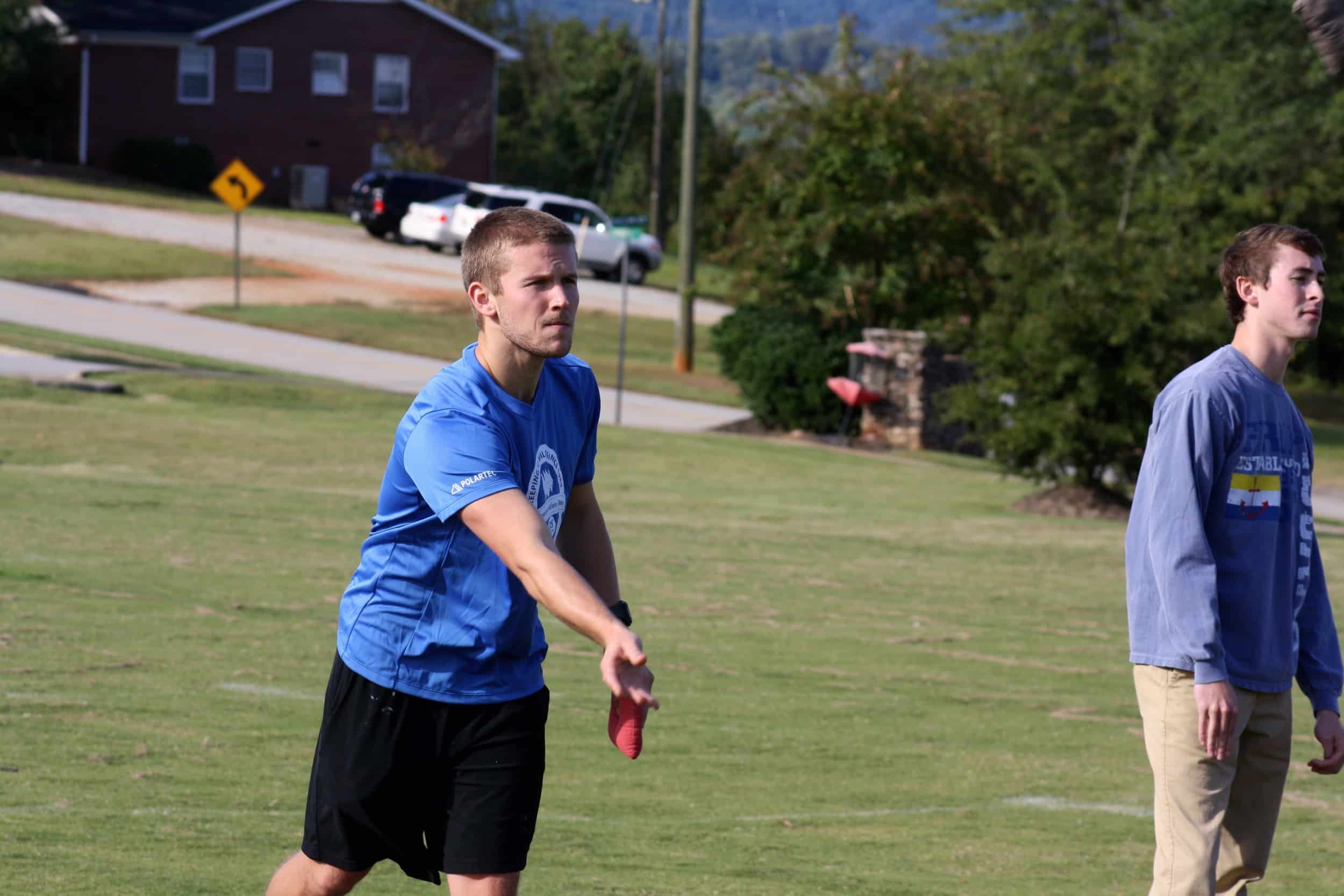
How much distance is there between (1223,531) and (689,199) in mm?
31754

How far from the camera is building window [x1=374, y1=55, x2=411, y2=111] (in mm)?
64188

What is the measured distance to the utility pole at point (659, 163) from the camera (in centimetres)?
6362

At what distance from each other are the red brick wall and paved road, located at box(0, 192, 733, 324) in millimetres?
8737

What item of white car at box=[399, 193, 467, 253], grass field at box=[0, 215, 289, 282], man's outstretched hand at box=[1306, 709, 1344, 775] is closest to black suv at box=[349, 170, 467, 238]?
→ white car at box=[399, 193, 467, 253]

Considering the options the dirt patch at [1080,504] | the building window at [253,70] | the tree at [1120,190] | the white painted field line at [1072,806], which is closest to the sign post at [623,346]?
the tree at [1120,190]

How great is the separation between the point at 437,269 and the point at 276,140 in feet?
59.6

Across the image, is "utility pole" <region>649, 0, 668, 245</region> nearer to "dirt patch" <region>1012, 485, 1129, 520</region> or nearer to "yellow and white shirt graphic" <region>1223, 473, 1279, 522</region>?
"dirt patch" <region>1012, 485, 1129, 520</region>

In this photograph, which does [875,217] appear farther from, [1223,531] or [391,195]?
[1223,531]

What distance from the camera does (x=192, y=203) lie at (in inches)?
2212

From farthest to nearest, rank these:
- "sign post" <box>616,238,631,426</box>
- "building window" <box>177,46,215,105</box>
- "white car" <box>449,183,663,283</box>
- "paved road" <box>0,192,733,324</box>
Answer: "building window" <box>177,46,215,105</box> → "white car" <box>449,183,663,283</box> → "paved road" <box>0,192,733,324</box> → "sign post" <box>616,238,631,426</box>

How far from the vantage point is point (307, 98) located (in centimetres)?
6309

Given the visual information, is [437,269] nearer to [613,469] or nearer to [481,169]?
[481,169]

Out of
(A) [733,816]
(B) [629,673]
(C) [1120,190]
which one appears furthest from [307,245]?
(B) [629,673]

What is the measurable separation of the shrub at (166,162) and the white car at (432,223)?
12.8m
